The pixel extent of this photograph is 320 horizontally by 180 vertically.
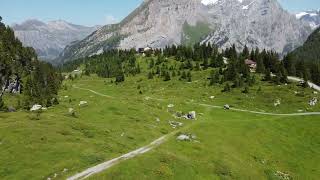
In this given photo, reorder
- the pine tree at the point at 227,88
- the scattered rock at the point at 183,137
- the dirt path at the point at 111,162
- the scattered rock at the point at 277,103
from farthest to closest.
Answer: the pine tree at the point at 227,88 < the scattered rock at the point at 277,103 < the scattered rock at the point at 183,137 < the dirt path at the point at 111,162

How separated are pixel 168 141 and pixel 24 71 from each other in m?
103

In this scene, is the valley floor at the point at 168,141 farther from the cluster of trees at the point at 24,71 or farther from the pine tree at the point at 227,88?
the cluster of trees at the point at 24,71

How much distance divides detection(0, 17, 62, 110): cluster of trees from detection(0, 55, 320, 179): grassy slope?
3346 centimetres

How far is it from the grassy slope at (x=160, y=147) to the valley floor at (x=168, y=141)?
0.48 feet

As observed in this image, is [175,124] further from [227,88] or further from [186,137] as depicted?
[227,88]

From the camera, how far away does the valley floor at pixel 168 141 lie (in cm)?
6619

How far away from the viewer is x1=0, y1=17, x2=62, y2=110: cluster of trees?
488 feet

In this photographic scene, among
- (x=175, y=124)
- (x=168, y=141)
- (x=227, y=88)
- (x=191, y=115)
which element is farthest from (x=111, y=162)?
(x=227, y=88)

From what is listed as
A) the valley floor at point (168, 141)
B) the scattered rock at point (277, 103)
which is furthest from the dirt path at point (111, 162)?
the scattered rock at point (277, 103)

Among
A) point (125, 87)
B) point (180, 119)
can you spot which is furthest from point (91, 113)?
point (125, 87)

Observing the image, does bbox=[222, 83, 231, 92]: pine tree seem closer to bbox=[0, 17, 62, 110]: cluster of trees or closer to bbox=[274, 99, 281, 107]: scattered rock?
bbox=[274, 99, 281, 107]: scattered rock

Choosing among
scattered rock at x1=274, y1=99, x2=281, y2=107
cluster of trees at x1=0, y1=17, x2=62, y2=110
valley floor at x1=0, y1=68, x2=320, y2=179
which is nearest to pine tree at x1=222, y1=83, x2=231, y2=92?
valley floor at x1=0, y1=68, x2=320, y2=179

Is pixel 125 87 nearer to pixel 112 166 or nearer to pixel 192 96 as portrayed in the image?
pixel 192 96

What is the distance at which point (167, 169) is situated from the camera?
221 feet
